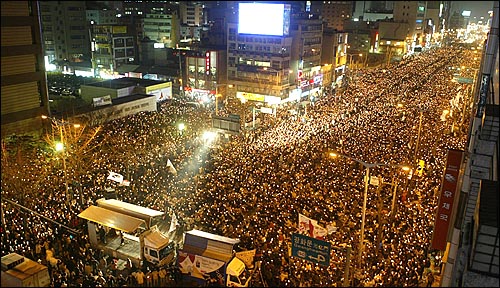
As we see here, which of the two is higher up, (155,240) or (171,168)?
(155,240)

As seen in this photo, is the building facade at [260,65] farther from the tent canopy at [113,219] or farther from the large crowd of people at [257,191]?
the tent canopy at [113,219]

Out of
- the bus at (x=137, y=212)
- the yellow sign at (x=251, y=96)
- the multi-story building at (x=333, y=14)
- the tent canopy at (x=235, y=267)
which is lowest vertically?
the yellow sign at (x=251, y=96)

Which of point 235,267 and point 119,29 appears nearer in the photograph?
point 235,267

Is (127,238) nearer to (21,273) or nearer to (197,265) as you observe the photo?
(197,265)

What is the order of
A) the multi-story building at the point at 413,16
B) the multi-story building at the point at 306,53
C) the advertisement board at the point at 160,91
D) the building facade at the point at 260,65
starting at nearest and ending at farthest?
1. the advertisement board at the point at 160,91
2. the building facade at the point at 260,65
3. the multi-story building at the point at 306,53
4. the multi-story building at the point at 413,16

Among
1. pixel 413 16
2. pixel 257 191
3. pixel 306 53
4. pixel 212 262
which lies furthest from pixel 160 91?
pixel 413 16

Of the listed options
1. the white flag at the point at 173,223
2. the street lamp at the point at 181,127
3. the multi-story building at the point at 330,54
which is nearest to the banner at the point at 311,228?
the white flag at the point at 173,223

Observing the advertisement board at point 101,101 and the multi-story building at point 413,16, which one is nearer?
the advertisement board at point 101,101
